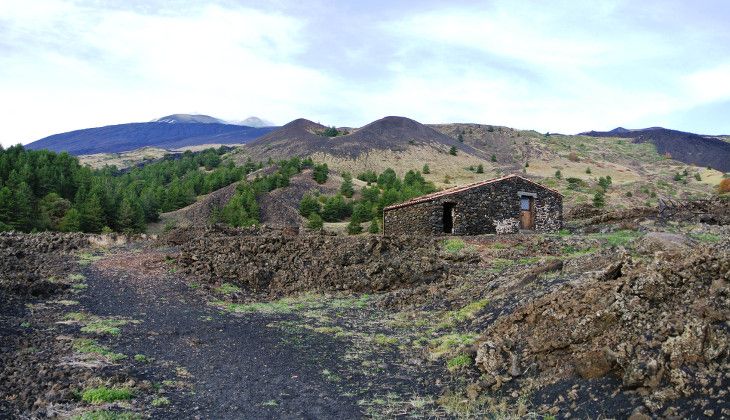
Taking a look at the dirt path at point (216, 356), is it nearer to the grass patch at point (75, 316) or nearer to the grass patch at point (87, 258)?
the grass patch at point (75, 316)

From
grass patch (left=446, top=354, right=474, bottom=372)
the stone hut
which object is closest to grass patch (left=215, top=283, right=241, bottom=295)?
grass patch (left=446, top=354, right=474, bottom=372)

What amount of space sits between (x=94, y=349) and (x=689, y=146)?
144 metres

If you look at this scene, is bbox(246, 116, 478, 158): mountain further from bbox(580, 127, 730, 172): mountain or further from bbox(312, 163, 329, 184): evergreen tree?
bbox(580, 127, 730, 172): mountain

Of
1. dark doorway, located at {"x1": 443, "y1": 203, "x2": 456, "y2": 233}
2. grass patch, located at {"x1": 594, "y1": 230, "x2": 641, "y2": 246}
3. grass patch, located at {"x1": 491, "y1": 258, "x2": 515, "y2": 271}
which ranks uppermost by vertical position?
dark doorway, located at {"x1": 443, "y1": 203, "x2": 456, "y2": 233}

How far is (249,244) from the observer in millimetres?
19312

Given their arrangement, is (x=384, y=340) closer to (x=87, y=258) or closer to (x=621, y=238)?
(x=621, y=238)

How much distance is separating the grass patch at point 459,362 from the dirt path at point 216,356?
77.4 inches

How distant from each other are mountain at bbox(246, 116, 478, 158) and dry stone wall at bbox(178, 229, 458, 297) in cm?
7334

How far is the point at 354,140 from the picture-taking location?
4023 inches

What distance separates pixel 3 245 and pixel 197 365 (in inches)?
656

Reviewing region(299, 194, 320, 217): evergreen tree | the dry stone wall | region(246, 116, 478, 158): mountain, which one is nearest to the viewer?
the dry stone wall

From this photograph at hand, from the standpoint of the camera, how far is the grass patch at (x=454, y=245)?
20.1 metres

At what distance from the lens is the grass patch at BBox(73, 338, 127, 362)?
9.48 meters

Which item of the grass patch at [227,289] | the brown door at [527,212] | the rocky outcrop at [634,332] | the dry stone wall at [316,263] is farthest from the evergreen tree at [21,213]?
the rocky outcrop at [634,332]
